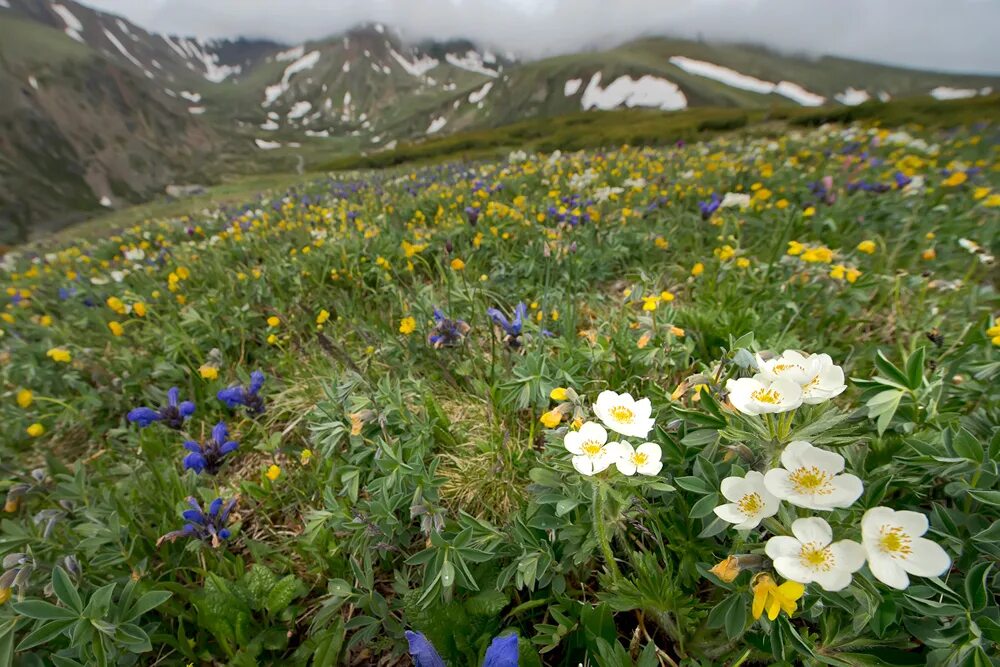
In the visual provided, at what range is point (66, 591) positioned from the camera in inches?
71.1

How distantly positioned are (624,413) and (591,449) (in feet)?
0.68

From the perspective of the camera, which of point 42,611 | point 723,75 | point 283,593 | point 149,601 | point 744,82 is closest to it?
point 42,611

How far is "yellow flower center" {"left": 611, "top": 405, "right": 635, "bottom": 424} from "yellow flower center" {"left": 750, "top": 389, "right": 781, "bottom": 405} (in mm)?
433

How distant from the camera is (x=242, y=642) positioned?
1.95m

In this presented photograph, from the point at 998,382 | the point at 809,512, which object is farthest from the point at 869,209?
the point at 809,512

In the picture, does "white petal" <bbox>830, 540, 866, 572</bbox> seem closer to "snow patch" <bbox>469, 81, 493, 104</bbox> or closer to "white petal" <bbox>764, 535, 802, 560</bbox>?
"white petal" <bbox>764, 535, 802, 560</bbox>

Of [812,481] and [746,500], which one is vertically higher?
[812,481]

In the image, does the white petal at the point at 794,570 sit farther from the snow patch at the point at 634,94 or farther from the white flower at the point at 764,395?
the snow patch at the point at 634,94

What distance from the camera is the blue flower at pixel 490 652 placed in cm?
119

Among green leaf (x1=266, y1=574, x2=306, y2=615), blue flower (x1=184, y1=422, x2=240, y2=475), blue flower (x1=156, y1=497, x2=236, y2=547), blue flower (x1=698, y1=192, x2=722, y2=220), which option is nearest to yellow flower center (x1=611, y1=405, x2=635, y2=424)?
green leaf (x1=266, y1=574, x2=306, y2=615)

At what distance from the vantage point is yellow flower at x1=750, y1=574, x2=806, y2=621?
109 cm

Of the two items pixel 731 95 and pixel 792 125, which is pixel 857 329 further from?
pixel 731 95

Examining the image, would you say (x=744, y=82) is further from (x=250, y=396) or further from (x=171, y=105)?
(x=250, y=396)

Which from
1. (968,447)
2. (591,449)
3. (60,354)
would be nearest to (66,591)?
(591,449)
